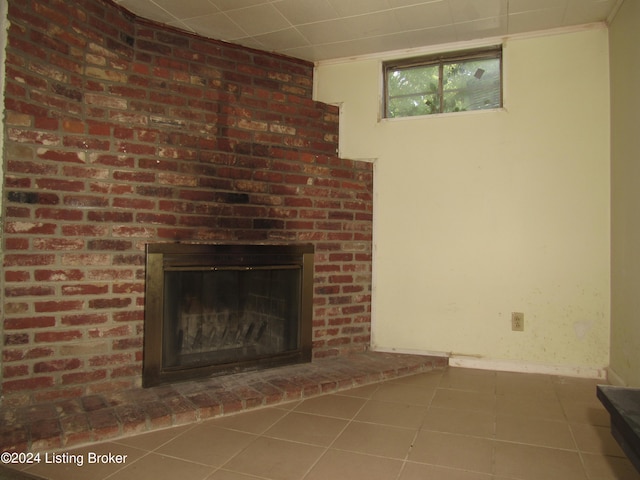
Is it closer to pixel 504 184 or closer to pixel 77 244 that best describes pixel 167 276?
pixel 77 244

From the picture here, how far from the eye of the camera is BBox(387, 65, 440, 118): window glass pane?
2934 millimetres

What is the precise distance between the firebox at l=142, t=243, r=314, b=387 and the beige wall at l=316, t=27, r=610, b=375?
650 millimetres

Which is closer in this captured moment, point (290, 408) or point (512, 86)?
point (290, 408)

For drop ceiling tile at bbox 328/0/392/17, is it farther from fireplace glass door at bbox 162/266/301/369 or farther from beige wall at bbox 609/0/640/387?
fireplace glass door at bbox 162/266/301/369

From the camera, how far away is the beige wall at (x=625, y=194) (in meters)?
2.15

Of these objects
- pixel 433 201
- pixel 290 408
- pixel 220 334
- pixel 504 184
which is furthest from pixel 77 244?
pixel 504 184

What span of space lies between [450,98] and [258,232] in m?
1.64

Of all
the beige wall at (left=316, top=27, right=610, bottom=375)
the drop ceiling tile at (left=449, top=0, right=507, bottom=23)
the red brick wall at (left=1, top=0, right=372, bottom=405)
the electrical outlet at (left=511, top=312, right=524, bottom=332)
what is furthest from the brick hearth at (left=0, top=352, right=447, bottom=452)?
the drop ceiling tile at (left=449, top=0, right=507, bottom=23)

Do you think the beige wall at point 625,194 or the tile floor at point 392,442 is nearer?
the tile floor at point 392,442

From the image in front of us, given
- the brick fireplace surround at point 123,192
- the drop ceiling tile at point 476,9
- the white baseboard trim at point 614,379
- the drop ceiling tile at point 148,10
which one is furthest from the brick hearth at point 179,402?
the drop ceiling tile at point 476,9

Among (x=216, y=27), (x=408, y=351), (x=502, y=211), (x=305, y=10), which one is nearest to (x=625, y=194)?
(x=502, y=211)

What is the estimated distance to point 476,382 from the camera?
254cm

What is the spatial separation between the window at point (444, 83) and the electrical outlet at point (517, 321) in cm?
141

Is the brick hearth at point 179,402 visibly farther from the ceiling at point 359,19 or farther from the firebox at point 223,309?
the ceiling at point 359,19
